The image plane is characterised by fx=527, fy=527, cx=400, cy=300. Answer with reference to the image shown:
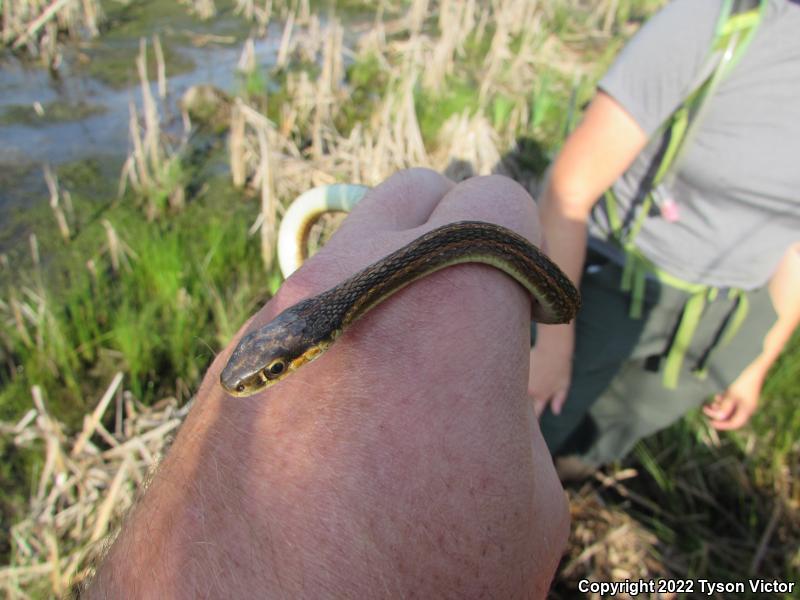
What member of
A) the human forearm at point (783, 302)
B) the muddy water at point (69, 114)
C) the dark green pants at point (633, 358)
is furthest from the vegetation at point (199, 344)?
the human forearm at point (783, 302)

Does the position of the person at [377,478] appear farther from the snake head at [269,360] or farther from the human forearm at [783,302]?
the human forearm at [783,302]

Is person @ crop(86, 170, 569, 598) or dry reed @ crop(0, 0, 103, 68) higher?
person @ crop(86, 170, 569, 598)

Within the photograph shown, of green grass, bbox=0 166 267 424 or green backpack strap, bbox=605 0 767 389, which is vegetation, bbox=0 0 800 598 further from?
green backpack strap, bbox=605 0 767 389

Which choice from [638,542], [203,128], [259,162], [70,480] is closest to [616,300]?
[638,542]

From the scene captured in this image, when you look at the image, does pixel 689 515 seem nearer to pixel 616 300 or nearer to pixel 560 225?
pixel 616 300

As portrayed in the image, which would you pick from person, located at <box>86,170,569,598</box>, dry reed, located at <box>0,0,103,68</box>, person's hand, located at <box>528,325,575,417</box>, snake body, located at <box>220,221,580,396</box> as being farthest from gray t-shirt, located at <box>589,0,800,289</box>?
dry reed, located at <box>0,0,103,68</box>

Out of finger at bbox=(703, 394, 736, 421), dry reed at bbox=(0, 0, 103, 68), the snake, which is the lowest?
finger at bbox=(703, 394, 736, 421)

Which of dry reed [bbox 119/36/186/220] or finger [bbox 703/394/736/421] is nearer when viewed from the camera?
finger [bbox 703/394/736/421]
